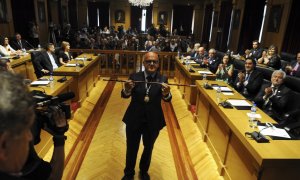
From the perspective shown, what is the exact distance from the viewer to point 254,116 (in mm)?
3012

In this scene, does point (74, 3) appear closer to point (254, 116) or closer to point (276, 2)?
point (276, 2)

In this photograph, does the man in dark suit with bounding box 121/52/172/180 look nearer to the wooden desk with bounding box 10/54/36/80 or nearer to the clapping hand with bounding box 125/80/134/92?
the clapping hand with bounding box 125/80/134/92

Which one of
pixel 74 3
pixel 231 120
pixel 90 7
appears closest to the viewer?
pixel 231 120

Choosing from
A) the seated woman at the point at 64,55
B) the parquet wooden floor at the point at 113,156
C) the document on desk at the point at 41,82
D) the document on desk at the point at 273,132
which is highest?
the seated woman at the point at 64,55

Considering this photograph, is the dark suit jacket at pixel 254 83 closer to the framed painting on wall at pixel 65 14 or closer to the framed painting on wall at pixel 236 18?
the framed painting on wall at pixel 236 18

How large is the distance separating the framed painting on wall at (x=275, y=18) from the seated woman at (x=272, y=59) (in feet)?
6.85

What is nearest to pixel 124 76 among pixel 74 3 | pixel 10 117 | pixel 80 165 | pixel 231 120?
pixel 80 165

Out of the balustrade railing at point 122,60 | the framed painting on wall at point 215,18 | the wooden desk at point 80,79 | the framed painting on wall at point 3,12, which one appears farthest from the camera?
the framed painting on wall at point 215,18

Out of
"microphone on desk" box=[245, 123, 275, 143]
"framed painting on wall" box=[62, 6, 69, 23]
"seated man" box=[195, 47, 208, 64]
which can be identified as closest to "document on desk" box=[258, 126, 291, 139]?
"microphone on desk" box=[245, 123, 275, 143]

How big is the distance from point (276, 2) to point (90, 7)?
44.8 ft

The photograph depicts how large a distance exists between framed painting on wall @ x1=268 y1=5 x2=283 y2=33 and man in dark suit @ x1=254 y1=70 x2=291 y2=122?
575 cm

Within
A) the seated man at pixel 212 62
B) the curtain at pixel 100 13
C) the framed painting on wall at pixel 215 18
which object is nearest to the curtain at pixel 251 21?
the framed painting on wall at pixel 215 18

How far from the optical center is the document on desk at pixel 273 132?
8.42ft

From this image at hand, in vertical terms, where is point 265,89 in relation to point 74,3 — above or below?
below
